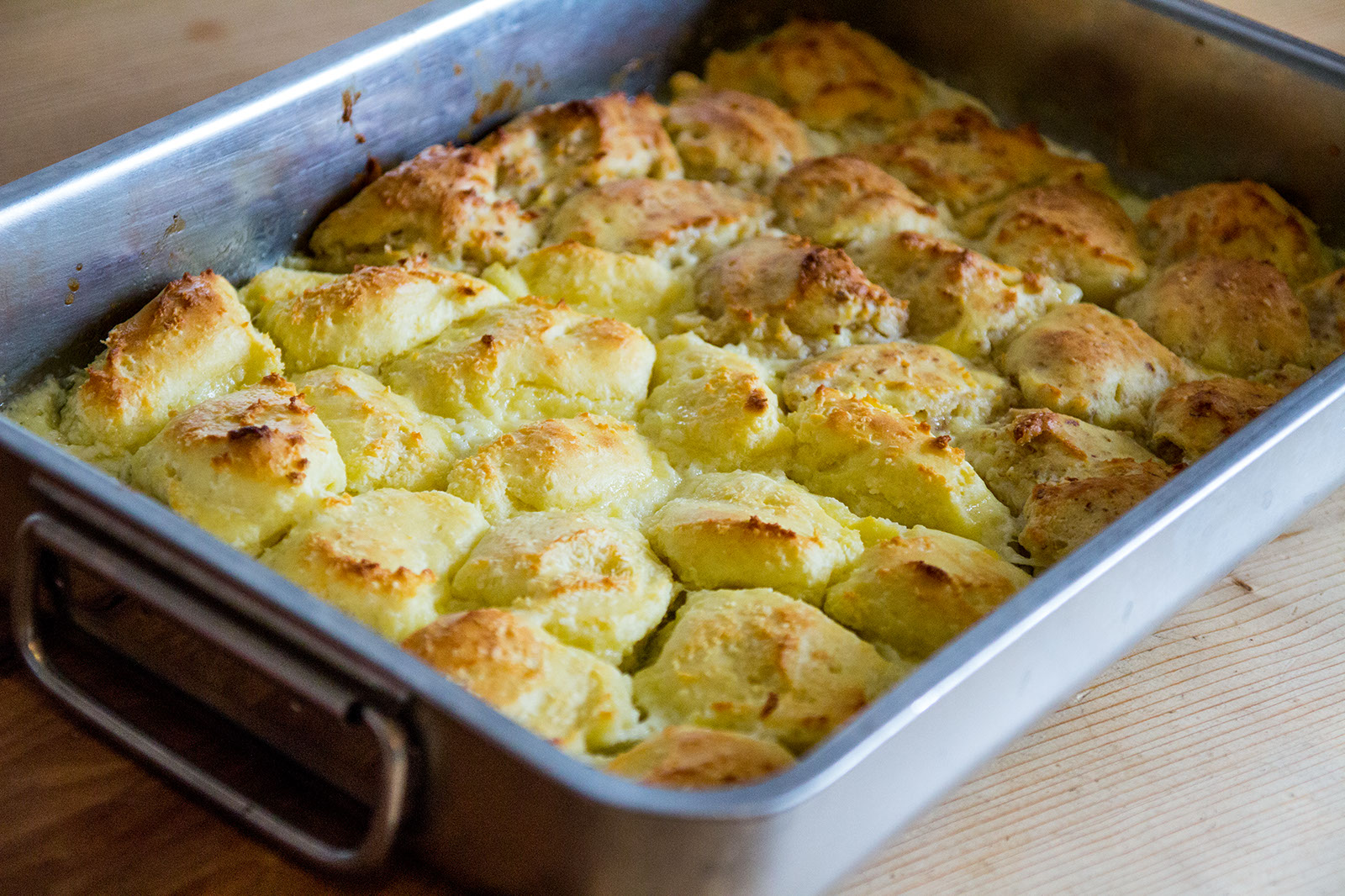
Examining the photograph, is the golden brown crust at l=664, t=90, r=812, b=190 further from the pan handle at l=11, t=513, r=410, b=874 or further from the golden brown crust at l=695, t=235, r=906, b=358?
the pan handle at l=11, t=513, r=410, b=874

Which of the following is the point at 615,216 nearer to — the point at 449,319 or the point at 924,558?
the point at 449,319

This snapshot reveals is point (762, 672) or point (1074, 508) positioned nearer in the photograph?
point (762, 672)

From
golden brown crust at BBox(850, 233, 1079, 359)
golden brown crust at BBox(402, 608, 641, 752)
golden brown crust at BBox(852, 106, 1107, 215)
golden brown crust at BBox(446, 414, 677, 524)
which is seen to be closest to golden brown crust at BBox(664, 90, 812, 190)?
golden brown crust at BBox(852, 106, 1107, 215)

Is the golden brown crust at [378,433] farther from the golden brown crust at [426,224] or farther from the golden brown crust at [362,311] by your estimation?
the golden brown crust at [426,224]

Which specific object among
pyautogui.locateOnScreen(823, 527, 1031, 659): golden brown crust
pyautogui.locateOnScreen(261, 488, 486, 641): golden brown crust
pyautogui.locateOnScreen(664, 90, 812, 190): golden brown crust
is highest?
pyautogui.locateOnScreen(664, 90, 812, 190): golden brown crust

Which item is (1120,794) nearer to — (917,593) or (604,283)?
A: (917,593)

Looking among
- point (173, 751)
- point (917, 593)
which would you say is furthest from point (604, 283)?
point (173, 751)

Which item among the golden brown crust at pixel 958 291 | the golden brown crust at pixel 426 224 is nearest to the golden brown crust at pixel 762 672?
the golden brown crust at pixel 958 291
